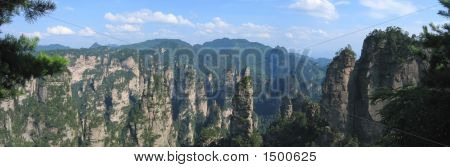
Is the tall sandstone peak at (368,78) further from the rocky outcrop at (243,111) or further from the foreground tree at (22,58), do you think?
the foreground tree at (22,58)

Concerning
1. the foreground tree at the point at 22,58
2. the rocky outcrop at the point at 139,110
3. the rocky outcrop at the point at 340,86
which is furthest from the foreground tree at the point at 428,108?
the rocky outcrop at the point at 139,110

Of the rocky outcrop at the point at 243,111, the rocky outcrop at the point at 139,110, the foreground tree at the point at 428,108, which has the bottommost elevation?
the rocky outcrop at the point at 139,110

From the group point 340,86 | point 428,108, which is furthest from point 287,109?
point 428,108

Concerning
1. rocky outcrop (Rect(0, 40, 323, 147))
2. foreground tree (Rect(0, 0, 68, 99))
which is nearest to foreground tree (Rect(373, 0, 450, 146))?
foreground tree (Rect(0, 0, 68, 99))

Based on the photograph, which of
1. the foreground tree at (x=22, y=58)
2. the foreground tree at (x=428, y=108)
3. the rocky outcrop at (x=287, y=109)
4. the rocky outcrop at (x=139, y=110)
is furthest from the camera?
the rocky outcrop at (x=139, y=110)

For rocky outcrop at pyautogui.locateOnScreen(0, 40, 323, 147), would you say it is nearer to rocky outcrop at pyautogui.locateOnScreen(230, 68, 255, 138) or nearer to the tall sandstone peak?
rocky outcrop at pyautogui.locateOnScreen(230, 68, 255, 138)

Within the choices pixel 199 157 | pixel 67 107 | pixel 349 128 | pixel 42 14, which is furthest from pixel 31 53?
pixel 67 107

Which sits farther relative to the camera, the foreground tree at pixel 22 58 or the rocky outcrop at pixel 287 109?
the rocky outcrop at pixel 287 109
